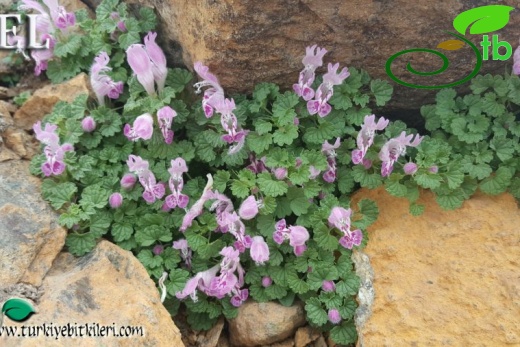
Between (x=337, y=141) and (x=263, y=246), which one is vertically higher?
(x=337, y=141)

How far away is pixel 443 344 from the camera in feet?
11.8

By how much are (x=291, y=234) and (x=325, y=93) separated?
0.88 metres

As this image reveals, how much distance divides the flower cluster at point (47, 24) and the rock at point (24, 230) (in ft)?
2.97

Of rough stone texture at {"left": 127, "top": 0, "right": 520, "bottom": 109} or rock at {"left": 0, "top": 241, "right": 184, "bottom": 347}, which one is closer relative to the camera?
rock at {"left": 0, "top": 241, "right": 184, "bottom": 347}

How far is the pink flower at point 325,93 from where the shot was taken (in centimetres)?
394

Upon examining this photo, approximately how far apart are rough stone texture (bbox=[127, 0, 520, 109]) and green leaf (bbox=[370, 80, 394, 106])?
0.29 feet

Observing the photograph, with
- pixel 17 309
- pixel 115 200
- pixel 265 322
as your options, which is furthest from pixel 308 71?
pixel 17 309

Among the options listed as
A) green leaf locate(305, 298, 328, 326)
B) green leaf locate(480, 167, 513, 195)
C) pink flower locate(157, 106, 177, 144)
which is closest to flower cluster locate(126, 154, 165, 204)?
pink flower locate(157, 106, 177, 144)

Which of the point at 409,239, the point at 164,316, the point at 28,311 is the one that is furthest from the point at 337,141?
the point at 28,311

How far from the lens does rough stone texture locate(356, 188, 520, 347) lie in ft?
11.9

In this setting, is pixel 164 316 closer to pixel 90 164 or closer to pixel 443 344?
pixel 90 164

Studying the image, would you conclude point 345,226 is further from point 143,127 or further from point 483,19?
point 483,19

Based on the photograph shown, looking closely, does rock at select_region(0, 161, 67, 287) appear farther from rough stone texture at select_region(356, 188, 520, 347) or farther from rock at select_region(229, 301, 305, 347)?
rough stone texture at select_region(356, 188, 520, 347)

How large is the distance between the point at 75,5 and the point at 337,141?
2.35 m
